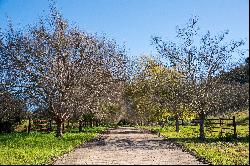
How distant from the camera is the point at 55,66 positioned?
36656 mm

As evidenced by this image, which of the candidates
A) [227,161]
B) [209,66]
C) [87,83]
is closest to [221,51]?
[209,66]

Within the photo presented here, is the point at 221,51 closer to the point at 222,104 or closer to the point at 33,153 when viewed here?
the point at 222,104

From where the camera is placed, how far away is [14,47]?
115ft

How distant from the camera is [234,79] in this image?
3328 cm

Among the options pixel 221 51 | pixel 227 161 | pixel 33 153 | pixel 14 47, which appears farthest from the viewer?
pixel 14 47

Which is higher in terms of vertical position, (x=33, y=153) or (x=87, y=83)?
(x=87, y=83)

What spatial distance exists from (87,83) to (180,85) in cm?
897

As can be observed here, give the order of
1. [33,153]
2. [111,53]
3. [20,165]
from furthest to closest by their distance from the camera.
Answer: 1. [111,53]
2. [33,153]
3. [20,165]

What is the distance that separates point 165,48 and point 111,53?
37.3 ft

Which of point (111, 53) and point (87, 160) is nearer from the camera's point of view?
point (87, 160)

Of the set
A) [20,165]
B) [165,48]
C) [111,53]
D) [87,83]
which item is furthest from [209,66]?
[20,165]

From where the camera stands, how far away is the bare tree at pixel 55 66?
115 ft

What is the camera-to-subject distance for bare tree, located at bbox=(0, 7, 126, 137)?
35188mm

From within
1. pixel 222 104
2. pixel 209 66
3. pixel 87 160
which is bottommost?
pixel 87 160
